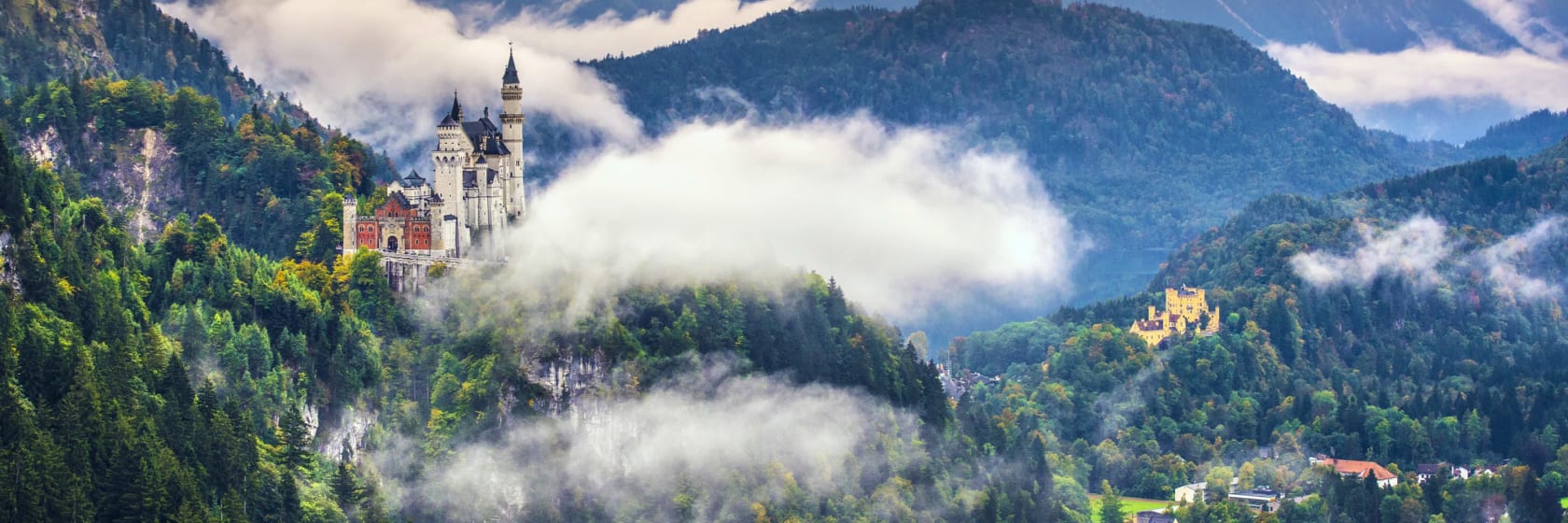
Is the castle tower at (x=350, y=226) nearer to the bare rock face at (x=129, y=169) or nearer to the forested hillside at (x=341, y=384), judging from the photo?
the forested hillside at (x=341, y=384)

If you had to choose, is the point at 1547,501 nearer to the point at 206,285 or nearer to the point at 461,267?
the point at 461,267

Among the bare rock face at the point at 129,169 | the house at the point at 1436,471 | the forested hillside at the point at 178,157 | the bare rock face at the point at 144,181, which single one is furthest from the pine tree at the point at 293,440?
the house at the point at 1436,471

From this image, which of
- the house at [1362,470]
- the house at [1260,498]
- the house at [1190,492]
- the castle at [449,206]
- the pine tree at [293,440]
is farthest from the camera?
the house at [1362,470]

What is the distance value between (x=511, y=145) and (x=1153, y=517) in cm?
4186

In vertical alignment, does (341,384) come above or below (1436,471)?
above

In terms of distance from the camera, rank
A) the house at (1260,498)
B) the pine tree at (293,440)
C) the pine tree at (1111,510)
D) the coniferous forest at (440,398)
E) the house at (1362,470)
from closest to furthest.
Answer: the coniferous forest at (440,398)
the pine tree at (293,440)
the pine tree at (1111,510)
the house at (1260,498)
the house at (1362,470)

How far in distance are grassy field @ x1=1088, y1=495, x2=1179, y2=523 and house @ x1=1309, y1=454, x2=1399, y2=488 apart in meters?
10.2

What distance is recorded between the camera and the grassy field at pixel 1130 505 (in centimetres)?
Answer: 16312

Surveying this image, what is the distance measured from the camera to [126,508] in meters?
106

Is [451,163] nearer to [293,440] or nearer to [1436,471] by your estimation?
[293,440]

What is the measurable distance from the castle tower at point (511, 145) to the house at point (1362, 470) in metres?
51.2

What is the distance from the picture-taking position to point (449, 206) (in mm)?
140875

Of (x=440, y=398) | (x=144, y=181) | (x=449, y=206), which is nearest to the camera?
(x=440, y=398)

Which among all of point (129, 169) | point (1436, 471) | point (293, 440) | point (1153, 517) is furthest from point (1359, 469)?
point (293, 440)
